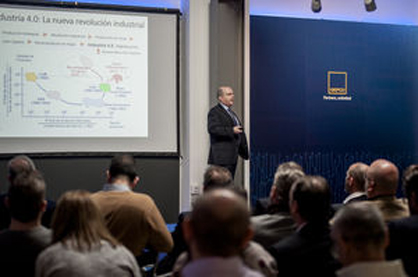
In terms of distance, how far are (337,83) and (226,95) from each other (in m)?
1.87

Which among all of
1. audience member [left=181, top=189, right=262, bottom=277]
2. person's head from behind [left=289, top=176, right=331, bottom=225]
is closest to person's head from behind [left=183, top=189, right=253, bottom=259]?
audience member [left=181, top=189, right=262, bottom=277]

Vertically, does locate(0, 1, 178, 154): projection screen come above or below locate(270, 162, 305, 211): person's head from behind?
above

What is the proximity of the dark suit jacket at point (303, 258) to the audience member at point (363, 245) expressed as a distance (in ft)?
1.24

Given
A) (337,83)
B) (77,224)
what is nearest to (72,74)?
(337,83)

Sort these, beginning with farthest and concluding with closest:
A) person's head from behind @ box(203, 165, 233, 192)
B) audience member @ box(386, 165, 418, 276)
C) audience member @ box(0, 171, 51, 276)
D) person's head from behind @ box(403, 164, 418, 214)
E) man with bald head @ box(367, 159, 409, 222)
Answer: man with bald head @ box(367, 159, 409, 222) < person's head from behind @ box(203, 165, 233, 192) < person's head from behind @ box(403, 164, 418, 214) < audience member @ box(386, 165, 418, 276) < audience member @ box(0, 171, 51, 276)

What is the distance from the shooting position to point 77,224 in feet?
5.84

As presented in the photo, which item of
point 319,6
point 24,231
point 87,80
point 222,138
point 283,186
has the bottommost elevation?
point 24,231

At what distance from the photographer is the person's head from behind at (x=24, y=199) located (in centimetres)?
198

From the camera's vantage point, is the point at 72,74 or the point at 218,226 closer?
the point at 218,226

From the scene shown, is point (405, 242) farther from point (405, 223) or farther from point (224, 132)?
point (224, 132)

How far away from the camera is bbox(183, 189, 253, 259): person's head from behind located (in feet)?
→ 4.06

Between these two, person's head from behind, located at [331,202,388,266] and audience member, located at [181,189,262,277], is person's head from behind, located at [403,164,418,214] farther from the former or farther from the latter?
audience member, located at [181,189,262,277]

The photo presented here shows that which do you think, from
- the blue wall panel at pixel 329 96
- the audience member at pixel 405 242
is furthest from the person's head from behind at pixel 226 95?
the audience member at pixel 405 242

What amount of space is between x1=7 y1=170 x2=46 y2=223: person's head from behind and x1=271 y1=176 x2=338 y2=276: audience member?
95 cm
